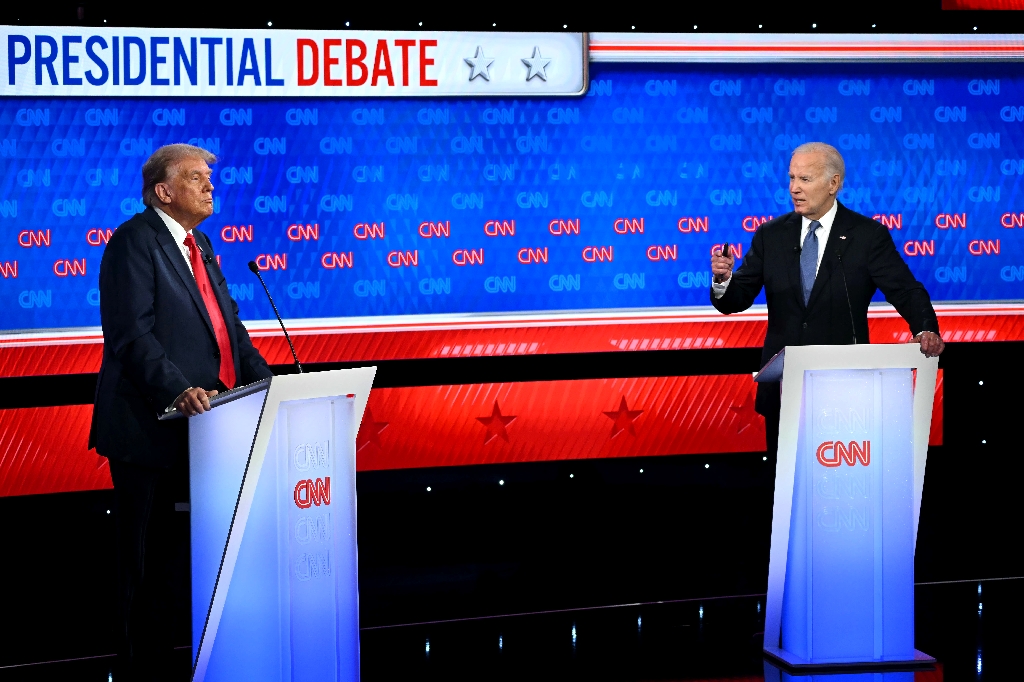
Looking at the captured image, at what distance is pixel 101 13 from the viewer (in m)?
4.55

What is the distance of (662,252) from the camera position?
5.05 m

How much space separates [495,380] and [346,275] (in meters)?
0.72

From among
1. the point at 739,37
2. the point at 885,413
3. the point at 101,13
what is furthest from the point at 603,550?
the point at 101,13

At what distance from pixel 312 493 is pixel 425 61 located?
7.45ft

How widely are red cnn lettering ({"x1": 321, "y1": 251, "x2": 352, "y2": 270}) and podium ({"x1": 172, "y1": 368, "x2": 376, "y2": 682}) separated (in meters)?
1.60

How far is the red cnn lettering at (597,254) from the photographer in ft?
16.4

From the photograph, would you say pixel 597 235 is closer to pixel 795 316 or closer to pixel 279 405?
pixel 795 316

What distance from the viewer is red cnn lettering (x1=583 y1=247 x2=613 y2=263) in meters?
4.99

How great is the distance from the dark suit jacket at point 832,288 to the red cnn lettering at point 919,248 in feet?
3.55

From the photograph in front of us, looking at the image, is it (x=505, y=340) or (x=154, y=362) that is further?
(x=505, y=340)

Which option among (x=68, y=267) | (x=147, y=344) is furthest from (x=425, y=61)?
(x=147, y=344)

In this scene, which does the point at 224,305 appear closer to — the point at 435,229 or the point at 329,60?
the point at 435,229

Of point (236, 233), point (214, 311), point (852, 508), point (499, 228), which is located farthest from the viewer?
point (499, 228)

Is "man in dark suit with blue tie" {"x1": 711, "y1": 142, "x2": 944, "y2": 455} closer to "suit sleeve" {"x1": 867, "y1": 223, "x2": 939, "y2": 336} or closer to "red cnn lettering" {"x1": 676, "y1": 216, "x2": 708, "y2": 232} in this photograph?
"suit sleeve" {"x1": 867, "y1": 223, "x2": 939, "y2": 336}
